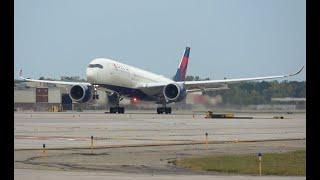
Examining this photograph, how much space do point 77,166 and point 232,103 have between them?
72968 millimetres

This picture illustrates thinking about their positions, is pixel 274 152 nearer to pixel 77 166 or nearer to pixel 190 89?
pixel 77 166

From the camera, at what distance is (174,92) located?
98.8 meters

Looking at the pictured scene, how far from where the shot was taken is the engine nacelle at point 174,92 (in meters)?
97.9

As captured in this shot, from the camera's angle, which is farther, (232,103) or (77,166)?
(232,103)

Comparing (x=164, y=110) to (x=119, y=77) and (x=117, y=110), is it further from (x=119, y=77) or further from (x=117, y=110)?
(x=119, y=77)

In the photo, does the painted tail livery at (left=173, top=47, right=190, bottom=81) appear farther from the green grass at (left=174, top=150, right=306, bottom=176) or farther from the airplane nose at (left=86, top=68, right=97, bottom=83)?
the green grass at (left=174, top=150, right=306, bottom=176)

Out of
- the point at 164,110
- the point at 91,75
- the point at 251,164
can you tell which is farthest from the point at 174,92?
the point at 251,164

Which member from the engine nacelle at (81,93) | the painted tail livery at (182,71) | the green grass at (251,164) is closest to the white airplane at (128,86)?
the engine nacelle at (81,93)

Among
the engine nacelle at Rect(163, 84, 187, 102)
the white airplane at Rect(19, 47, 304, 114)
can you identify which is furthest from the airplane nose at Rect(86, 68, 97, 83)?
the engine nacelle at Rect(163, 84, 187, 102)

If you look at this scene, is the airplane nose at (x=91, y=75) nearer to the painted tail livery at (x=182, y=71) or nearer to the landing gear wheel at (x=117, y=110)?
the landing gear wheel at (x=117, y=110)

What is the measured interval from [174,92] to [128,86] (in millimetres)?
8258

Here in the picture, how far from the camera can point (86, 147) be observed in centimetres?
3338
